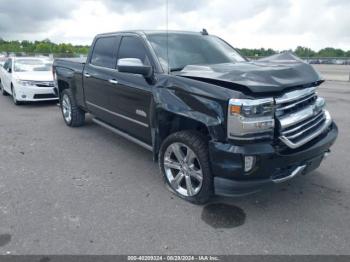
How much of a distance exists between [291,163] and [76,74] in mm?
4534

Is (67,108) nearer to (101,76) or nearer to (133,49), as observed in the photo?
(101,76)

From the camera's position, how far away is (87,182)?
4207mm

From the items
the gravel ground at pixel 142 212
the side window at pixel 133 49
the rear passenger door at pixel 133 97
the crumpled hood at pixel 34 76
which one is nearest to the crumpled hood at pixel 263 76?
the rear passenger door at pixel 133 97

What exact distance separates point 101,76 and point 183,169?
2.38m

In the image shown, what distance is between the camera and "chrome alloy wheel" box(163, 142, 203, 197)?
3.50 metres

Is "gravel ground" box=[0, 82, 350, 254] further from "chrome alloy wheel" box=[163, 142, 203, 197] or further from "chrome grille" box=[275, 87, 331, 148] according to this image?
"chrome grille" box=[275, 87, 331, 148]

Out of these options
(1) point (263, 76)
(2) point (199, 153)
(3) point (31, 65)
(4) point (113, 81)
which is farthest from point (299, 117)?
(3) point (31, 65)

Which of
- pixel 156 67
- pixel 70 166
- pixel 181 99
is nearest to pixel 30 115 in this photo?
pixel 70 166

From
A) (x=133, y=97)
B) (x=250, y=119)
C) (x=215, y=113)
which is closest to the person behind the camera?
(x=250, y=119)

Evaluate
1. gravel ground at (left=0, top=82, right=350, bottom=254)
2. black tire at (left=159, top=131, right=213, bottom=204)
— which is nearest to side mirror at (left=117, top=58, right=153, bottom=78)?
black tire at (left=159, top=131, right=213, bottom=204)

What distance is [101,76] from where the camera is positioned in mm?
5195

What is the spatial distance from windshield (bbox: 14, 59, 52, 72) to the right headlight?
9324mm

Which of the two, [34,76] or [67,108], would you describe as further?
[34,76]

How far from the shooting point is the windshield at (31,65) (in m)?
10.5
